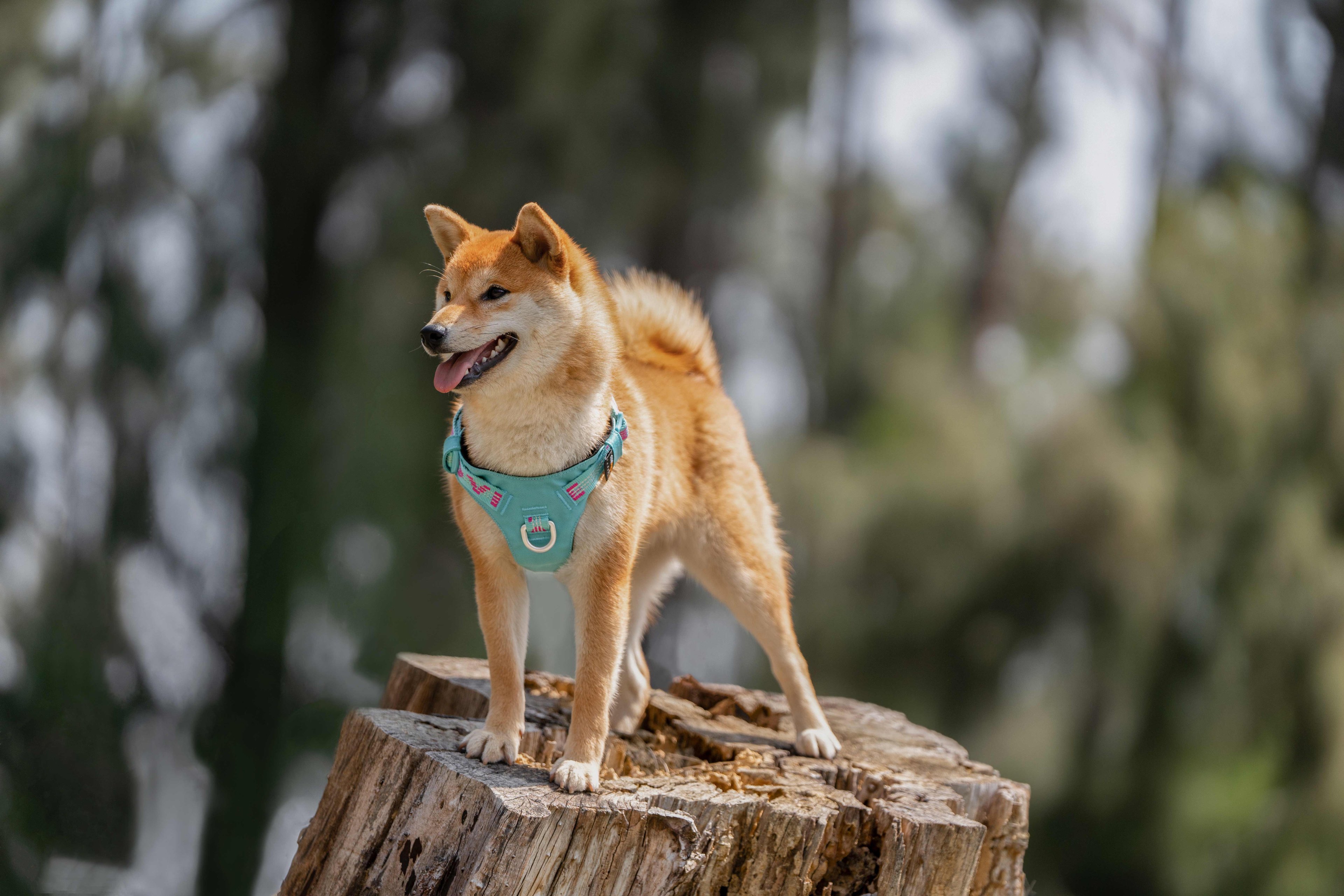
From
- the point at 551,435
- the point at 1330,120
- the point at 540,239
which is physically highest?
the point at 1330,120

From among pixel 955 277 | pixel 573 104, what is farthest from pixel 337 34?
pixel 955 277

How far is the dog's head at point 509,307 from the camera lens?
1.92 meters

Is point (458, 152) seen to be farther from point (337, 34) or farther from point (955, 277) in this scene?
point (955, 277)

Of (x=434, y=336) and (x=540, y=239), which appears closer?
(x=434, y=336)

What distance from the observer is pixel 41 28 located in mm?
4684

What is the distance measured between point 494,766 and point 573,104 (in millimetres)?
3584

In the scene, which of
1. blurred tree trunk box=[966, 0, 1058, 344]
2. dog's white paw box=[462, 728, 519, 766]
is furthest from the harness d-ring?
blurred tree trunk box=[966, 0, 1058, 344]

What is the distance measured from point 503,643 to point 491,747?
0.21 metres

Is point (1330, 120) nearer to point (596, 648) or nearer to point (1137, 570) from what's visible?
point (1137, 570)

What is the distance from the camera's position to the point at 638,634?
282cm

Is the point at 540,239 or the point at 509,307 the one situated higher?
the point at 540,239

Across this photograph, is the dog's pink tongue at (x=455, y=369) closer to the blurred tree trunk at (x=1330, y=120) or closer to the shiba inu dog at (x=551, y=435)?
the shiba inu dog at (x=551, y=435)

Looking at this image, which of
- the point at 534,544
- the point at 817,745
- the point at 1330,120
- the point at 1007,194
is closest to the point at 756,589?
the point at 817,745

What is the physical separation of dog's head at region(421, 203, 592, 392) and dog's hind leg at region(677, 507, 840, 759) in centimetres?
71
